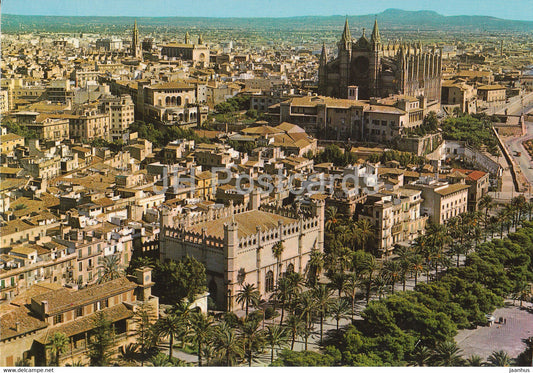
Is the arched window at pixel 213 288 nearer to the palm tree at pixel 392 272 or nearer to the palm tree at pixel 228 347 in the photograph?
the palm tree at pixel 228 347

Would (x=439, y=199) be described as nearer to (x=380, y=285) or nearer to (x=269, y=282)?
(x=380, y=285)

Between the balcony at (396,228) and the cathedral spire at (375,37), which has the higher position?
the cathedral spire at (375,37)

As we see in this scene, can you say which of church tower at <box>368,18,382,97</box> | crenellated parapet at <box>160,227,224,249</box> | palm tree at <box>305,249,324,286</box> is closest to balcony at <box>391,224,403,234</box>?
palm tree at <box>305,249,324,286</box>

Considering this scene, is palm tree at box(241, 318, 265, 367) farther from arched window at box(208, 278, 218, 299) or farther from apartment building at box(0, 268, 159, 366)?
arched window at box(208, 278, 218, 299)

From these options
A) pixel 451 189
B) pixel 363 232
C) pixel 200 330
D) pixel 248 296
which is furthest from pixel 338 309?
pixel 451 189

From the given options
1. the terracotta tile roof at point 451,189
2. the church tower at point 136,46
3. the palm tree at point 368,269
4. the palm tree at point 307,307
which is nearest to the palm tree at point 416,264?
the palm tree at point 368,269
